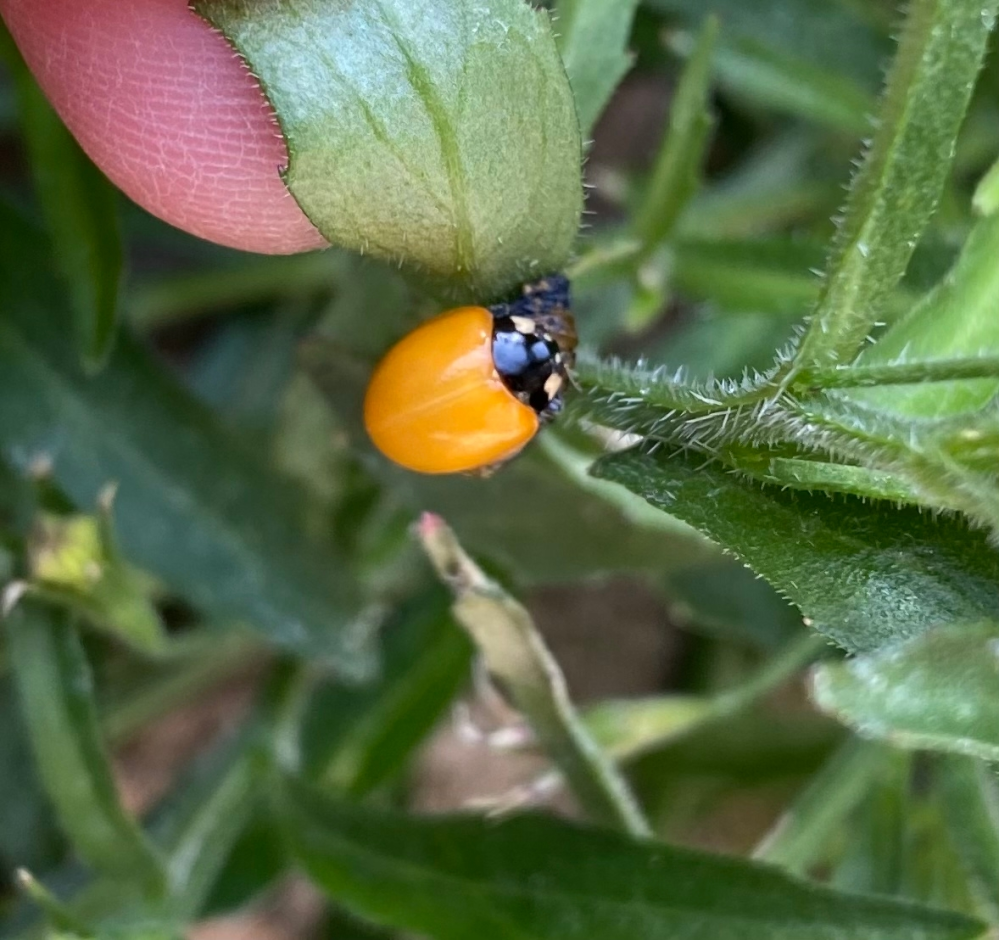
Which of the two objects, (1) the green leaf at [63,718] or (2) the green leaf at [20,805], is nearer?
(1) the green leaf at [63,718]

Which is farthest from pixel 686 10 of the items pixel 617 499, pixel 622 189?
pixel 617 499

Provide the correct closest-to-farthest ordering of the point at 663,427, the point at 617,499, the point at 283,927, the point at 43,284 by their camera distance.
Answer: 1. the point at 663,427
2. the point at 617,499
3. the point at 43,284
4. the point at 283,927

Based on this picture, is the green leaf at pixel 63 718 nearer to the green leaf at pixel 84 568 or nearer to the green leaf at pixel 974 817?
the green leaf at pixel 84 568

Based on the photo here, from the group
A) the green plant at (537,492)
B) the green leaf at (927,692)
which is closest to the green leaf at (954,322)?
the green plant at (537,492)

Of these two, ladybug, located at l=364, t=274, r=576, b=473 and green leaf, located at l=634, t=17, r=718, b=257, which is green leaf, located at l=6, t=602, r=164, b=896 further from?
green leaf, located at l=634, t=17, r=718, b=257

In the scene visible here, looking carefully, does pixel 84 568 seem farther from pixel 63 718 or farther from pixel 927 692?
pixel 927 692

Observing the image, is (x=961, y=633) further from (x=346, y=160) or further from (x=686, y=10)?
(x=686, y=10)
